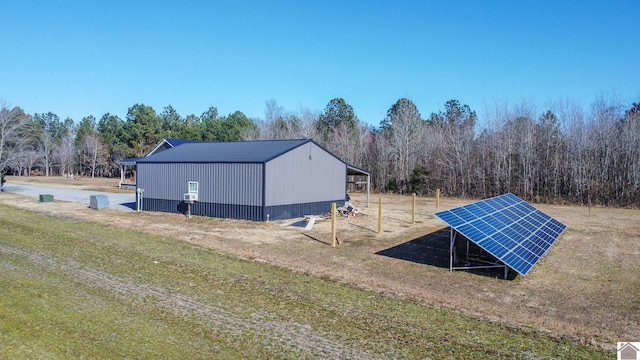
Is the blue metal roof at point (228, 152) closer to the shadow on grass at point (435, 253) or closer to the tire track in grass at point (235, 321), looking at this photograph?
the shadow on grass at point (435, 253)

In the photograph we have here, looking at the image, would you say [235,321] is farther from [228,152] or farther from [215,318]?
Answer: [228,152]

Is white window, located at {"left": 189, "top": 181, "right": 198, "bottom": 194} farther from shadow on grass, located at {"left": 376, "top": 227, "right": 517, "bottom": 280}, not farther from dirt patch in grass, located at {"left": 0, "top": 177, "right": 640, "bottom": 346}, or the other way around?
shadow on grass, located at {"left": 376, "top": 227, "right": 517, "bottom": 280}

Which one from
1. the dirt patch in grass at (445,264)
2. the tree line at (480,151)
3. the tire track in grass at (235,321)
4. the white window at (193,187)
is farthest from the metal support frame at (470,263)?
the tree line at (480,151)

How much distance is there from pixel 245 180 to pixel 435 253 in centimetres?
1016

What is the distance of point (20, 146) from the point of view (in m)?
37.1

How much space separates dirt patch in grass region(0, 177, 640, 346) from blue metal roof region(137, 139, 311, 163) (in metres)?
3.20

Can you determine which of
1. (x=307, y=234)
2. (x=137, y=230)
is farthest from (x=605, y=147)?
(x=137, y=230)

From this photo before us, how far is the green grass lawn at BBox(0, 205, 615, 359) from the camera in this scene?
5.93 meters

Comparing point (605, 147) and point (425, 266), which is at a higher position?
point (605, 147)

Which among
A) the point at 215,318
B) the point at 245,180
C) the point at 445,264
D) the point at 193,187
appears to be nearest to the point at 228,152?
the point at 193,187

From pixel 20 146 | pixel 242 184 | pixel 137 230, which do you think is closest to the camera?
pixel 137 230

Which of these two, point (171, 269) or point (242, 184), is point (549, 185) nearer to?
point (242, 184)

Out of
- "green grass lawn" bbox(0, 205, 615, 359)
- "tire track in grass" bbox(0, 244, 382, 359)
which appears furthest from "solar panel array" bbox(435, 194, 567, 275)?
"tire track in grass" bbox(0, 244, 382, 359)

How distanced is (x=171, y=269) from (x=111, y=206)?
17.7 meters
